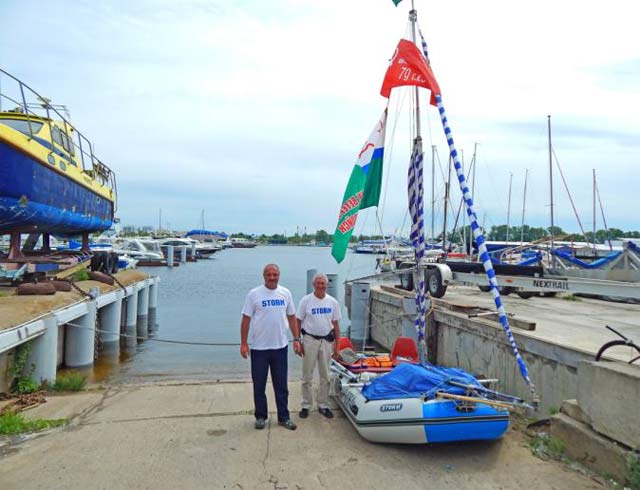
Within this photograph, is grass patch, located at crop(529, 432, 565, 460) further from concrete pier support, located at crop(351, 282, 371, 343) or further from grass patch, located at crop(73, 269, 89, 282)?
grass patch, located at crop(73, 269, 89, 282)

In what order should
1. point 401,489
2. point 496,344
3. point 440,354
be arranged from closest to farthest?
point 401,489 → point 496,344 → point 440,354

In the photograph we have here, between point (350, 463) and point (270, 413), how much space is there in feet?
6.09

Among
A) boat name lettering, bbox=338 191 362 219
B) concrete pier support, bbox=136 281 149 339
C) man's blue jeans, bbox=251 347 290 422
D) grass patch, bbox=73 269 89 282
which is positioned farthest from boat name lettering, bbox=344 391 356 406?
concrete pier support, bbox=136 281 149 339

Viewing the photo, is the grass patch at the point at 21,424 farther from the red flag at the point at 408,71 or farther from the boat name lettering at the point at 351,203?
the red flag at the point at 408,71

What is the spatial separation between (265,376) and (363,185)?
3208 millimetres

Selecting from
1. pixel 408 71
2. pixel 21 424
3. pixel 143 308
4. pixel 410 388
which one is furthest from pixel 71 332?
pixel 408 71

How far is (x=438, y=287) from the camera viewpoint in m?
13.5

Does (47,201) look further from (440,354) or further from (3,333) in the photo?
(440,354)

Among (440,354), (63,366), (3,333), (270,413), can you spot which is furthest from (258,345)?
(63,366)

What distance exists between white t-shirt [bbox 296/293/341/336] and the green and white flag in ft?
3.98

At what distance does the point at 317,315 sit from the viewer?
248 inches

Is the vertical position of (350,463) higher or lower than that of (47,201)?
lower

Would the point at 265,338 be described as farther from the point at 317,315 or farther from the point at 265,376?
the point at 317,315

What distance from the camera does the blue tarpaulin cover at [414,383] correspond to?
520 cm
